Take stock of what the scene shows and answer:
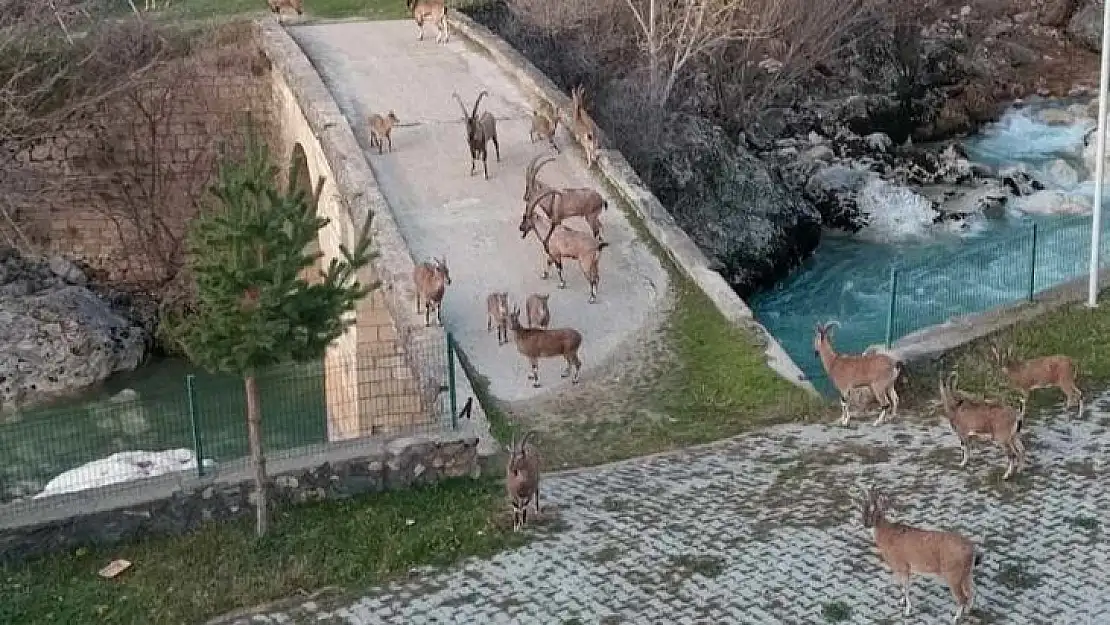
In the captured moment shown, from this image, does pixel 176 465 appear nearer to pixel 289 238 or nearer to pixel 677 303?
pixel 289 238

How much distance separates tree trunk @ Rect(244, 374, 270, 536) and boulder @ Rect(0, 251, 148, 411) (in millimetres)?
11962

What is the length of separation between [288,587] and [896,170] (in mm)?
21544

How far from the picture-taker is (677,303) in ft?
54.4

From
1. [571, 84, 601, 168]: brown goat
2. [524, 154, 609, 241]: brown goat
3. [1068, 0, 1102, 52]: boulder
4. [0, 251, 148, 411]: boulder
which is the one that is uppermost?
[1068, 0, 1102, 52]: boulder

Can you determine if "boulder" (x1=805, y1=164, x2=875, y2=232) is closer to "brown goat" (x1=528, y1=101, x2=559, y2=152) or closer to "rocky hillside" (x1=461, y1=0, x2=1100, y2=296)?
"rocky hillside" (x1=461, y1=0, x2=1100, y2=296)

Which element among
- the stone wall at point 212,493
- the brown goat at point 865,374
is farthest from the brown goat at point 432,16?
the stone wall at point 212,493

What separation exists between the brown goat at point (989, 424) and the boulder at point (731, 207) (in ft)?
35.5

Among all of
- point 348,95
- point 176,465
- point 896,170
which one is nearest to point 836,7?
point 896,170

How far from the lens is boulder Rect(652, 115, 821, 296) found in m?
24.4

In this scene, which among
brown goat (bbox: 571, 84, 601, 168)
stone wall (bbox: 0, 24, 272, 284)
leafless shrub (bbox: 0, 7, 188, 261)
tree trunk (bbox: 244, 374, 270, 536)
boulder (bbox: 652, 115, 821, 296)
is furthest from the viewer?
stone wall (bbox: 0, 24, 272, 284)

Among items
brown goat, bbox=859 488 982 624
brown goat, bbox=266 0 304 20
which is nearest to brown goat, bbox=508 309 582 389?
brown goat, bbox=859 488 982 624

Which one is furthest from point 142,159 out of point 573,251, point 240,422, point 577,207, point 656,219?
point 240,422

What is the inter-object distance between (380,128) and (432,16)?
5.84 m

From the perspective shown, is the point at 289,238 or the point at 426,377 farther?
the point at 426,377
